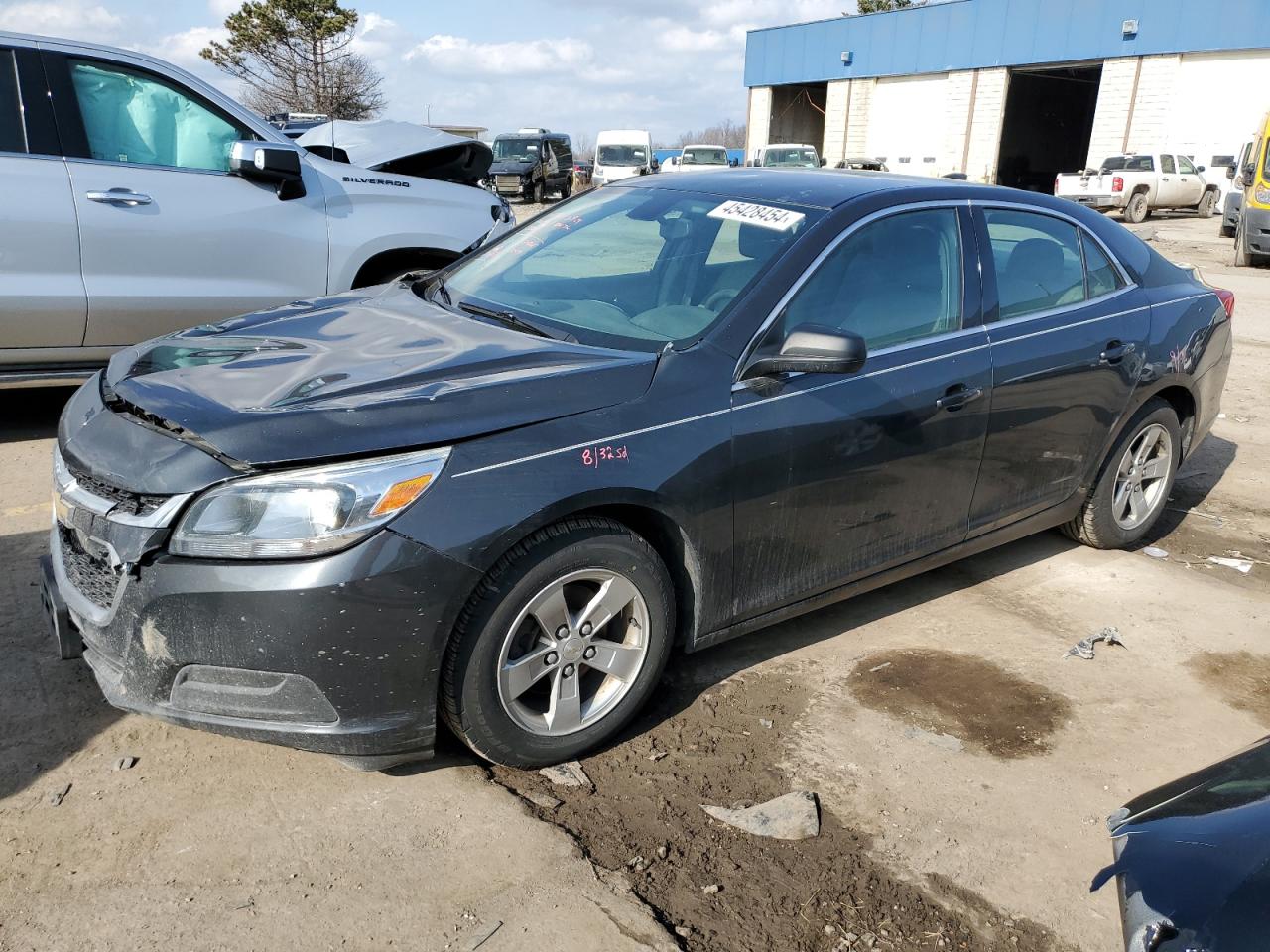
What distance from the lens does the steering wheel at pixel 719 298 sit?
332cm

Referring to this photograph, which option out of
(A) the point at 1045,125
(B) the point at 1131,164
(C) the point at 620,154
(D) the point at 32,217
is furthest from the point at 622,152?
(D) the point at 32,217

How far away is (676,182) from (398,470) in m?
2.07

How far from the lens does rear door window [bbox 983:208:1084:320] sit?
13.1ft

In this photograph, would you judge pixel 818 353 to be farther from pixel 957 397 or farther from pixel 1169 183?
pixel 1169 183

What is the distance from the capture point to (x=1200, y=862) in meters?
1.69

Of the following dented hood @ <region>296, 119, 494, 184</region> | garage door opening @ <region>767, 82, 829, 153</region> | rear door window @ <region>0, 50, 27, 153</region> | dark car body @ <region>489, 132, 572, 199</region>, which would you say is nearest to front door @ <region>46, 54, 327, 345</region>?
rear door window @ <region>0, 50, 27, 153</region>

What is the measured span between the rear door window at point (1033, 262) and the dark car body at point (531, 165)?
2499 cm

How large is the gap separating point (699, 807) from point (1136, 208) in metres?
28.5

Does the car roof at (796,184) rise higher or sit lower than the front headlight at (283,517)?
higher

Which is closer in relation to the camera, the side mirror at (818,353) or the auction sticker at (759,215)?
the side mirror at (818,353)

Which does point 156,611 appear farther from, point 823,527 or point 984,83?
point 984,83

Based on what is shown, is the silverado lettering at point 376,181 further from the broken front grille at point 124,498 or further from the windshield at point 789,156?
the windshield at point 789,156

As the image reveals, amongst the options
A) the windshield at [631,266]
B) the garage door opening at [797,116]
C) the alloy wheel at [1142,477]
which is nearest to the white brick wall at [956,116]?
the garage door opening at [797,116]

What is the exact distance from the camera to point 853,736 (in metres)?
3.28
